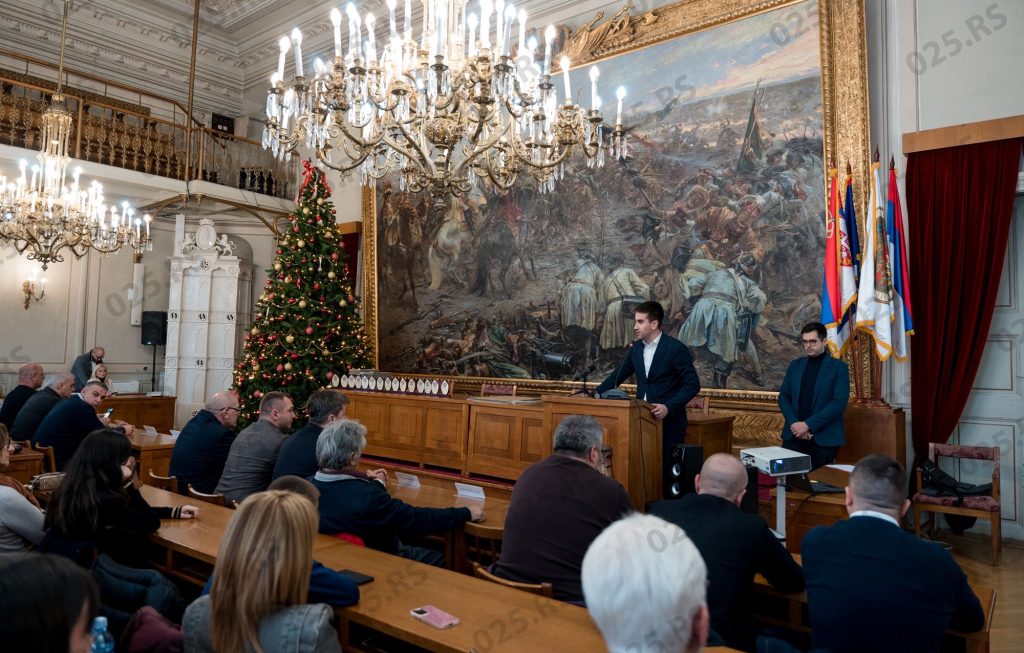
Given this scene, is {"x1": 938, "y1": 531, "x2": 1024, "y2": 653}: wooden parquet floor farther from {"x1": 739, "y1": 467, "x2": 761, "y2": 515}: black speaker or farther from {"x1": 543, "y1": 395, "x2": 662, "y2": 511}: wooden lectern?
{"x1": 543, "y1": 395, "x2": 662, "y2": 511}: wooden lectern

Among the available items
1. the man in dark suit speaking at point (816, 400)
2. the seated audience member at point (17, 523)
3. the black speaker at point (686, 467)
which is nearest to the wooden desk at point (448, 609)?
the seated audience member at point (17, 523)

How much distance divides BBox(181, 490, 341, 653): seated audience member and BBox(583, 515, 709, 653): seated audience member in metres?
0.93

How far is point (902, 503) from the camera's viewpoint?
228 centimetres

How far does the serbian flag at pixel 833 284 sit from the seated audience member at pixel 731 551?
386 centimetres

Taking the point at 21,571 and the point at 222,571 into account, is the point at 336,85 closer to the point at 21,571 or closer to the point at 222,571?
the point at 222,571

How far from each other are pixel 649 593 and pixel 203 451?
4.68 m

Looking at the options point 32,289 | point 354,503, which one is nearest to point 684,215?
point 354,503

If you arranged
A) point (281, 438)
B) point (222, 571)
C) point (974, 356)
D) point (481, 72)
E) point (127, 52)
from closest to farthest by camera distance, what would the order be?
point (222, 571), point (481, 72), point (281, 438), point (974, 356), point (127, 52)

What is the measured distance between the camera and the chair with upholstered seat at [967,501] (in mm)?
4934

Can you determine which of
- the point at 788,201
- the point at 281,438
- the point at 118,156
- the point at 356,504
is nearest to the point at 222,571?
the point at 356,504

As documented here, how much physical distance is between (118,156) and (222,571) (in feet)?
35.4

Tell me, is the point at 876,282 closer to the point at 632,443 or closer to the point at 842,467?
the point at 842,467

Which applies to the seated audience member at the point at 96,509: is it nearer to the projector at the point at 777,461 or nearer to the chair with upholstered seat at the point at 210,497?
the chair with upholstered seat at the point at 210,497

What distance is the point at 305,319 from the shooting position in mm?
8883
